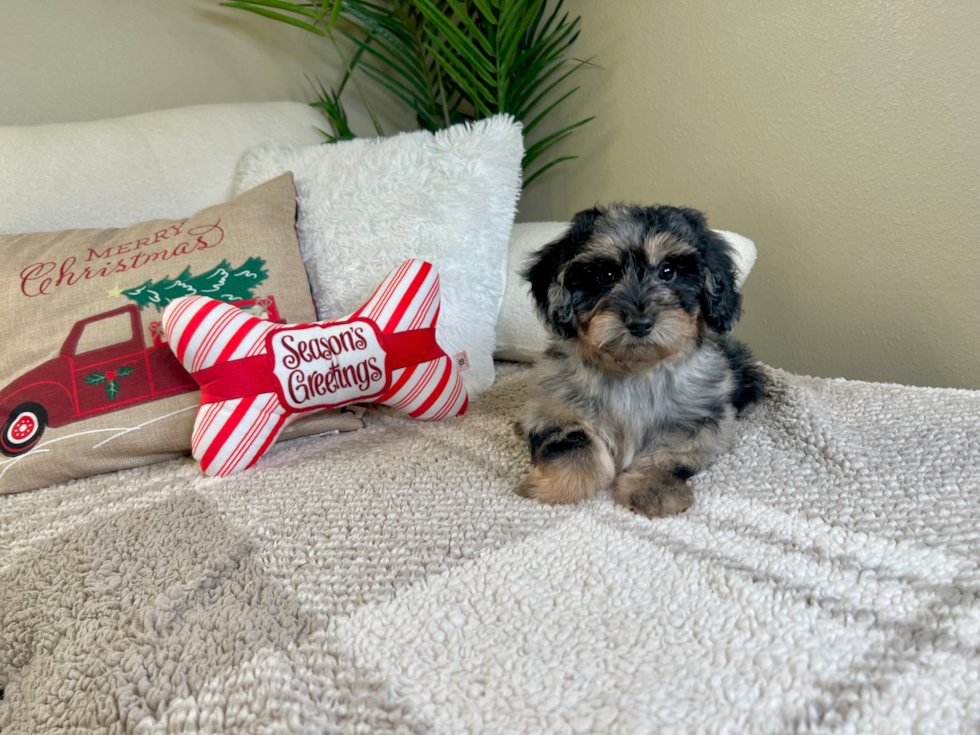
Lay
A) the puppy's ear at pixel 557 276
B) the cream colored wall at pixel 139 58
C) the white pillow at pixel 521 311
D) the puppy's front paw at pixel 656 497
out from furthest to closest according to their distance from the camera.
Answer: the cream colored wall at pixel 139 58, the white pillow at pixel 521 311, the puppy's ear at pixel 557 276, the puppy's front paw at pixel 656 497

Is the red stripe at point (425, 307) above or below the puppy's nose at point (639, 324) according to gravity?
below

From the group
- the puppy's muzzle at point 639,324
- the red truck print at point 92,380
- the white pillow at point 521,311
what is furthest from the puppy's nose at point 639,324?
the red truck print at point 92,380

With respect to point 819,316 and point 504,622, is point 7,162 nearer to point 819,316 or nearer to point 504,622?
point 504,622

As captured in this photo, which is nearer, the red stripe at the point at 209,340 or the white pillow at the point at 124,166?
the red stripe at the point at 209,340

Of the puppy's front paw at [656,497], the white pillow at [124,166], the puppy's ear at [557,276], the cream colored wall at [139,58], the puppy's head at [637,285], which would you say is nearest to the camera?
the puppy's front paw at [656,497]

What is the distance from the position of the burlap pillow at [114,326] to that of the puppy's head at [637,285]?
0.76 meters

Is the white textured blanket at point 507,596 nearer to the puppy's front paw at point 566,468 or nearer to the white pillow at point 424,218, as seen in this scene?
the puppy's front paw at point 566,468

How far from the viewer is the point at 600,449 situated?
1414 mm

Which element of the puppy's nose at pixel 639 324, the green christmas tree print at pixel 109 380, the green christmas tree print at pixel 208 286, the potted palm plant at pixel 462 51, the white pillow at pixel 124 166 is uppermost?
the potted palm plant at pixel 462 51

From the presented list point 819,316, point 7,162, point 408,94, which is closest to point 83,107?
point 7,162

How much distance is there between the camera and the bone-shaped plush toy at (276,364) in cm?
148

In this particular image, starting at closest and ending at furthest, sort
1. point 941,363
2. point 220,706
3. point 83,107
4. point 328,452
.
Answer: point 220,706 → point 328,452 → point 941,363 → point 83,107

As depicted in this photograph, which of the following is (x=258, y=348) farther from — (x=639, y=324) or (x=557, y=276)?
(x=639, y=324)

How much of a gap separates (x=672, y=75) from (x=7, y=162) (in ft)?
7.40
